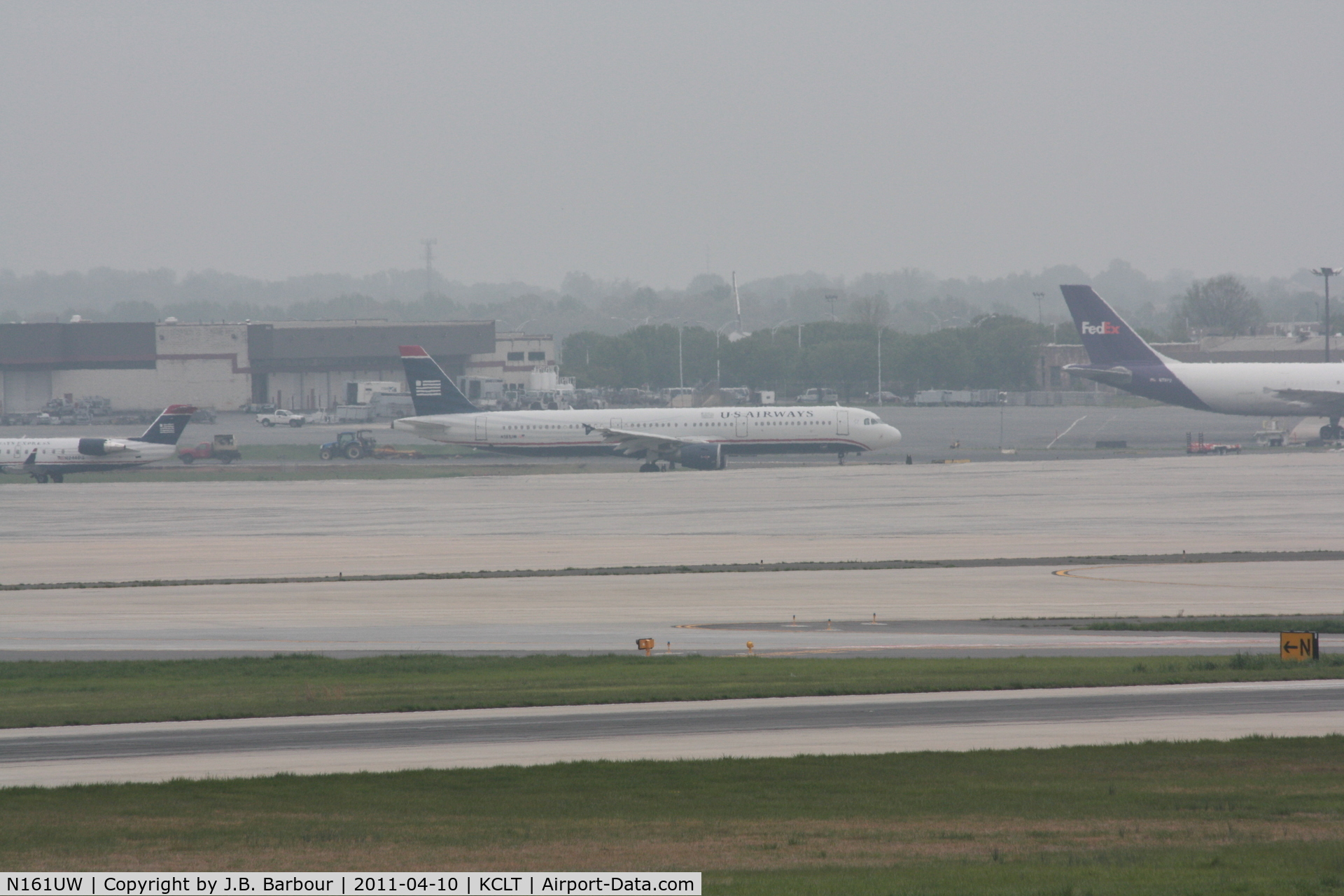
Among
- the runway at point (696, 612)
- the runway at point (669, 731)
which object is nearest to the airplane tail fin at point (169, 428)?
the runway at point (696, 612)

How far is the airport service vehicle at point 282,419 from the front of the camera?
149875mm

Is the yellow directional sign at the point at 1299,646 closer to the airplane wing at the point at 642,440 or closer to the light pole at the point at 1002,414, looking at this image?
the airplane wing at the point at 642,440

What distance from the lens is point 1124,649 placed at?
111 feet

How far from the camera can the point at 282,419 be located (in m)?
152

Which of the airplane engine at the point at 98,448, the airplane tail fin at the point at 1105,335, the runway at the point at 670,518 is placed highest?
the airplane tail fin at the point at 1105,335

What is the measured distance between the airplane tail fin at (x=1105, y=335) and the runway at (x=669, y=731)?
89.2 metres

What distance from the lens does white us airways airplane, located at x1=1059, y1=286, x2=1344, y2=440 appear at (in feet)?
357

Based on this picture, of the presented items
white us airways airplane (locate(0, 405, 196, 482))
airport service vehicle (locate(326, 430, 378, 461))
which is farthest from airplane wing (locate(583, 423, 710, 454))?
white us airways airplane (locate(0, 405, 196, 482))

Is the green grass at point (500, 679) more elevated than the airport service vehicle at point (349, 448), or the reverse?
the airport service vehicle at point (349, 448)

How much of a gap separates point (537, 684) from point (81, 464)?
77874 millimetres

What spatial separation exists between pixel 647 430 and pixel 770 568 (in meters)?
49.1

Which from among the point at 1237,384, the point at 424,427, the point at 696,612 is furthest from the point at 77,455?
the point at 1237,384

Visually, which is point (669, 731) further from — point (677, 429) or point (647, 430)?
point (647, 430)

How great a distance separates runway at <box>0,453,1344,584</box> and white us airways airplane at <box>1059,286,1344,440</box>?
12.7 meters
